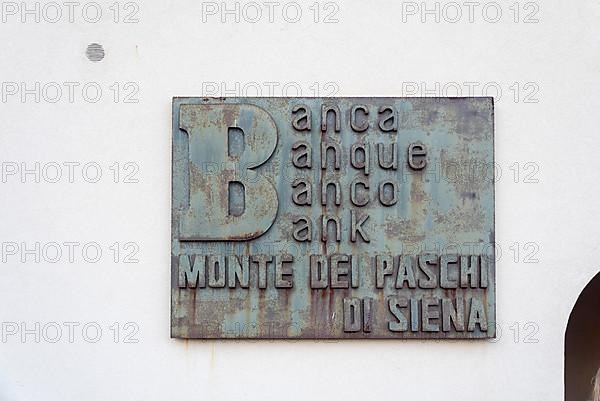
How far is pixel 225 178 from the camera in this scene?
5422 millimetres

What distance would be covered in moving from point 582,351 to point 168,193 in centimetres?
334

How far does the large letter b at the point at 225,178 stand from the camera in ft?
17.7

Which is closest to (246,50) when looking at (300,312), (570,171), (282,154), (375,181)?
(282,154)

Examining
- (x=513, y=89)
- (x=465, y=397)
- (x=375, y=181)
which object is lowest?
(x=465, y=397)

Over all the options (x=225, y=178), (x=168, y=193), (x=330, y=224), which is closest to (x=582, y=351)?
(x=330, y=224)

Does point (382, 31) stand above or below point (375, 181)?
above

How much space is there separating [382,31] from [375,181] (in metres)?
0.81

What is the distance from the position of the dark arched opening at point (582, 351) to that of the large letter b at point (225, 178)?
9.05 feet

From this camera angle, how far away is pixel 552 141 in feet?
18.1

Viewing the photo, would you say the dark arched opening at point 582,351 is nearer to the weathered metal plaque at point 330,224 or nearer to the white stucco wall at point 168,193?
the white stucco wall at point 168,193

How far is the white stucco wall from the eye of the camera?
544 centimetres

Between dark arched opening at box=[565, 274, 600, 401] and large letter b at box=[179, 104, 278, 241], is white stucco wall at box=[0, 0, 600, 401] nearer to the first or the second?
large letter b at box=[179, 104, 278, 241]

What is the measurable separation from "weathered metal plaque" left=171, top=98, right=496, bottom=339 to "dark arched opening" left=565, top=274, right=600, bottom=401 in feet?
6.31

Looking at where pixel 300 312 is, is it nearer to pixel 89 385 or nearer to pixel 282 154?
pixel 282 154
